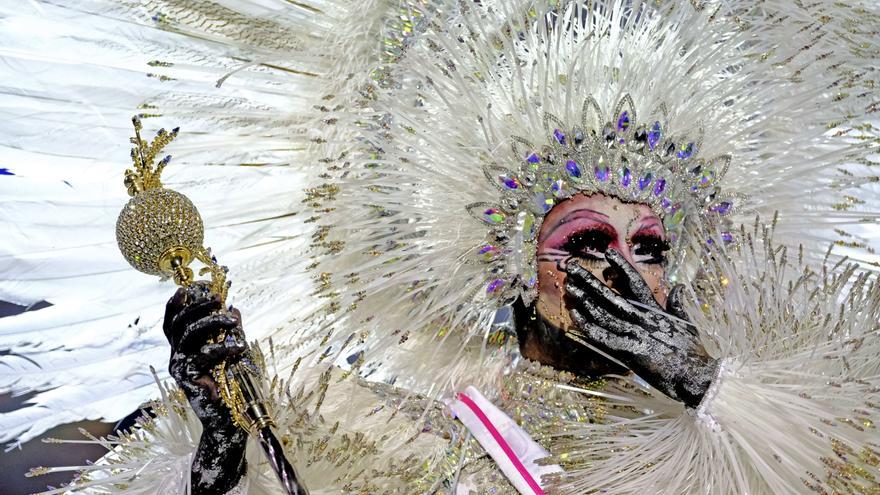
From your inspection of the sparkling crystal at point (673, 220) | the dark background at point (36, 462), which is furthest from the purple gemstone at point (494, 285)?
the dark background at point (36, 462)

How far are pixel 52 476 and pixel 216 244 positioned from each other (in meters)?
1.66

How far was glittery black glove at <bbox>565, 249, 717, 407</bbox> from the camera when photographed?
2.02 meters

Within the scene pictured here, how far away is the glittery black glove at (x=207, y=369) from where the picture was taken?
6.21 feet

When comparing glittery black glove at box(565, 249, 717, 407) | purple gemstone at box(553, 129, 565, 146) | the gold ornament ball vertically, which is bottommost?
glittery black glove at box(565, 249, 717, 407)

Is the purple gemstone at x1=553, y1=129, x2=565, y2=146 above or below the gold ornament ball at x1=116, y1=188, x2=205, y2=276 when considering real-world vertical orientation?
below

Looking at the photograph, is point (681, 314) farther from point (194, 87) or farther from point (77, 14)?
point (77, 14)

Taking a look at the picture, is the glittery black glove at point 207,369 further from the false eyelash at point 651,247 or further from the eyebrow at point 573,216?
the false eyelash at point 651,247

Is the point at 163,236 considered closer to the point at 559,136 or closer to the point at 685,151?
the point at 559,136

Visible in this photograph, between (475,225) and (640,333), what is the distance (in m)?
0.49

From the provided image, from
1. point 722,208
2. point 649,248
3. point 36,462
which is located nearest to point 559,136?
point 649,248

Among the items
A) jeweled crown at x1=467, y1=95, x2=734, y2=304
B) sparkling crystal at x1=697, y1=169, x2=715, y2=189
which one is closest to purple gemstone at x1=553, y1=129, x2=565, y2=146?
jeweled crown at x1=467, y1=95, x2=734, y2=304

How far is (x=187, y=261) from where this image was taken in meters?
1.91

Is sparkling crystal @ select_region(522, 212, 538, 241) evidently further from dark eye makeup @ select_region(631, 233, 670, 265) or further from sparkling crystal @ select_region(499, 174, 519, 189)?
dark eye makeup @ select_region(631, 233, 670, 265)

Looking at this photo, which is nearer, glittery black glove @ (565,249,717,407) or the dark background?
glittery black glove @ (565,249,717,407)
